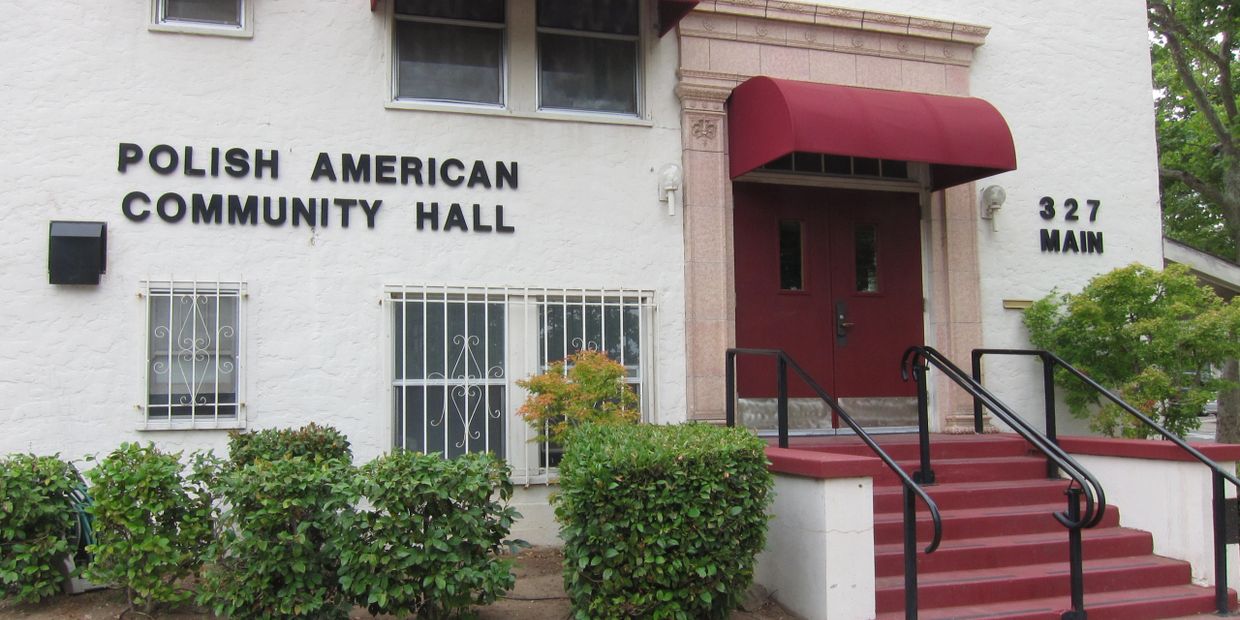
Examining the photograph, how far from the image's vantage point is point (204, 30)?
7.27m

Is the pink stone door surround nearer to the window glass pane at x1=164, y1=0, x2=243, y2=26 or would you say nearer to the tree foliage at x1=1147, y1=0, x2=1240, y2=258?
the window glass pane at x1=164, y1=0, x2=243, y2=26

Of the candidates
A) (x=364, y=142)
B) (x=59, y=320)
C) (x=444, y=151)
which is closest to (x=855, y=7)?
(x=444, y=151)

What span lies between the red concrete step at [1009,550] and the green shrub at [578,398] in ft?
6.84

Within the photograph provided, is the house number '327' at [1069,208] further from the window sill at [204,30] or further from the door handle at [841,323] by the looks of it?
the window sill at [204,30]

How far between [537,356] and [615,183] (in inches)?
63.3

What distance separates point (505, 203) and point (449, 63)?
49.8 inches

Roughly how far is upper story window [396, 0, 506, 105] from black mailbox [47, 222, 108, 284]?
99.3 inches

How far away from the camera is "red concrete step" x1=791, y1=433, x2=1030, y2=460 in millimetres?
7531

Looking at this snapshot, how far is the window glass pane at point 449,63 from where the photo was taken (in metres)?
7.79

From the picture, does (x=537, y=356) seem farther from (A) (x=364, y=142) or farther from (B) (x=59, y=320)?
(B) (x=59, y=320)

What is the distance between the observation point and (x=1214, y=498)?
6.35 m

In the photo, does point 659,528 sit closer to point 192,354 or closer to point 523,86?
point 192,354

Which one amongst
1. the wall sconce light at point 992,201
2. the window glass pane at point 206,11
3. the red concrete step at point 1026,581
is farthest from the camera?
the wall sconce light at point 992,201

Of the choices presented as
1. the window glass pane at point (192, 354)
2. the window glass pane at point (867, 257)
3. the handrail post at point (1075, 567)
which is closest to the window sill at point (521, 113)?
the window glass pane at point (192, 354)
